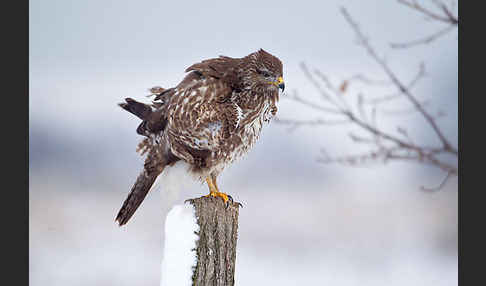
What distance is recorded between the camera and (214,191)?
3324 mm

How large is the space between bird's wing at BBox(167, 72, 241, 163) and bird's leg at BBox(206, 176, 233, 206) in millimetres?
220

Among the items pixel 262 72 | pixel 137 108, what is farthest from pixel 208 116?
pixel 137 108

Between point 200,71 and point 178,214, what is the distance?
1.03m

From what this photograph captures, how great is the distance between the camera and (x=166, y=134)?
338cm

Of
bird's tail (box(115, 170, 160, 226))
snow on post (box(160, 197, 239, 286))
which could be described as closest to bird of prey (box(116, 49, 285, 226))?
bird's tail (box(115, 170, 160, 226))

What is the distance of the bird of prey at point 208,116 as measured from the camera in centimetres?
322

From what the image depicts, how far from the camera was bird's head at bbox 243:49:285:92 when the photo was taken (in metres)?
3.28

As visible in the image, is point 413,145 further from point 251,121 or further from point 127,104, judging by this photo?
point 127,104

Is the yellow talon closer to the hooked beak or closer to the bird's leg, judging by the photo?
the bird's leg

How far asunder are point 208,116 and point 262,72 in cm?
46

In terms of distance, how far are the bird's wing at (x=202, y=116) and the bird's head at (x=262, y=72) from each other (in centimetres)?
16

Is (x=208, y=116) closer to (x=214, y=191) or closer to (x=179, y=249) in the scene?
(x=214, y=191)

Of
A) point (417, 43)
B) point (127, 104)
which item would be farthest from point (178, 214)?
point (417, 43)

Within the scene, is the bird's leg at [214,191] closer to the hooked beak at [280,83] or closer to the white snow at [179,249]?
the white snow at [179,249]
